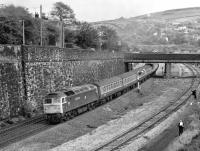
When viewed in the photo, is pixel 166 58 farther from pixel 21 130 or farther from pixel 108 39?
pixel 21 130

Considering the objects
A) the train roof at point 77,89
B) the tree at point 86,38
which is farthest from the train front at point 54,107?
the tree at point 86,38

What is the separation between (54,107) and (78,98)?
371cm

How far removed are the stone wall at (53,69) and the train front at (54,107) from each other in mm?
4629

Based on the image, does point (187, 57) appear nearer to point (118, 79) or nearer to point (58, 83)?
point (118, 79)

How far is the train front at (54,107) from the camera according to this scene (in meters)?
32.5

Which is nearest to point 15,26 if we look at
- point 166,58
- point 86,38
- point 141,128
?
point 141,128

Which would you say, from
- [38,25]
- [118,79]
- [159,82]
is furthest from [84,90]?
[159,82]

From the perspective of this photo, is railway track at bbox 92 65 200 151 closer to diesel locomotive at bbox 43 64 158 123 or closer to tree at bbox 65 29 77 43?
diesel locomotive at bbox 43 64 158 123

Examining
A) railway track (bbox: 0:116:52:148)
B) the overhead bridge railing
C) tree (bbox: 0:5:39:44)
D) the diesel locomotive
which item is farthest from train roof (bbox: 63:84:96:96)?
the overhead bridge railing

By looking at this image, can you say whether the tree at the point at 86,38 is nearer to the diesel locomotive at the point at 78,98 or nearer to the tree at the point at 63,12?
the tree at the point at 63,12

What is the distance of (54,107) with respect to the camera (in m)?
32.7

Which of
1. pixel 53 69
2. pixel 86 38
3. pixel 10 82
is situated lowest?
pixel 10 82

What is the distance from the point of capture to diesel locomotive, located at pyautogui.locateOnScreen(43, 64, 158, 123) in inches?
1288

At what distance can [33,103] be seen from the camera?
38.7 meters
